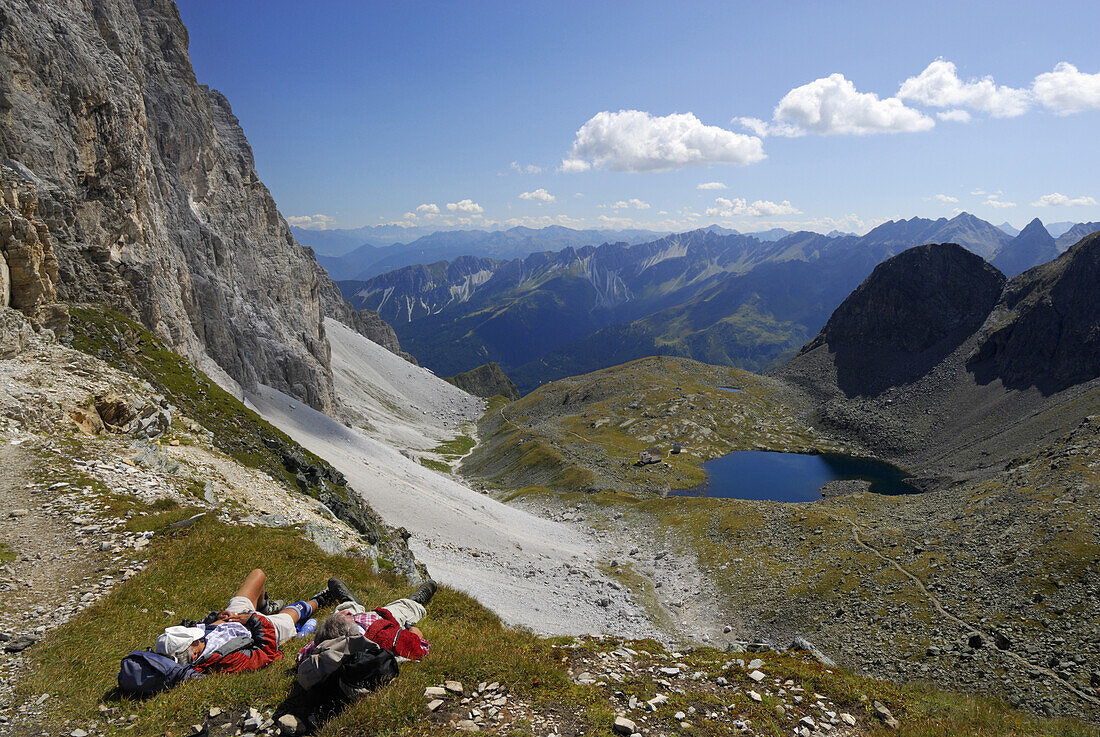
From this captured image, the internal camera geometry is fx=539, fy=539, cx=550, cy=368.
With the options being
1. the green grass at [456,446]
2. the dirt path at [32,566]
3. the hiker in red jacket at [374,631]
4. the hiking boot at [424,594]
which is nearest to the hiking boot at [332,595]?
the hiker in red jacket at [374,631]

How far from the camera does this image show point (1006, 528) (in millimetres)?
44344

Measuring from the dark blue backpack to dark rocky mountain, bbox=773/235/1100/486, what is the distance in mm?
110033

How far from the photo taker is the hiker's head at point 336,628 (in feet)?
35.6

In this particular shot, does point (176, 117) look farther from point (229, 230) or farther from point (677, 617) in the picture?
point (677, 617)

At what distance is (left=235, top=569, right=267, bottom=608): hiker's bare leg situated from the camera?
13841 mm

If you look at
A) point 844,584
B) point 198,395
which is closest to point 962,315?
point 844,584

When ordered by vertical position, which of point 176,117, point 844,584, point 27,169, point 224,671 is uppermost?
point 176,117

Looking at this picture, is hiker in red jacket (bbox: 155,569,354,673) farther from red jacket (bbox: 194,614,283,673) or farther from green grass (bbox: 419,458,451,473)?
green grass (bbox: 419,458,451,473)

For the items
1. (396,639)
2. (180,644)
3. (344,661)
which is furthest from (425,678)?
(180,644)

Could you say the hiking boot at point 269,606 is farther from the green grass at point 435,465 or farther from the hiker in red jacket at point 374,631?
the green grass at point 435,465

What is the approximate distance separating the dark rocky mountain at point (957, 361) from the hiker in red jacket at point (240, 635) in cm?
10757

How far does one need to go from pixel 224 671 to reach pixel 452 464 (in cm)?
11216

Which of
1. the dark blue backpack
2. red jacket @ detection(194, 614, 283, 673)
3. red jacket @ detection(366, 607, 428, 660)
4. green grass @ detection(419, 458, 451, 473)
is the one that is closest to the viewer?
the dark blue backpack

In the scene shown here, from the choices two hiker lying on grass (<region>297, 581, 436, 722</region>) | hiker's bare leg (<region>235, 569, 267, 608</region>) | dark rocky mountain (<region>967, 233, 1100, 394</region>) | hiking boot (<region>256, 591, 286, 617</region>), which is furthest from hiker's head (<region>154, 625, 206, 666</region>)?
dark rocky mountain (<region>967, 233, 1100, 394</region>)
